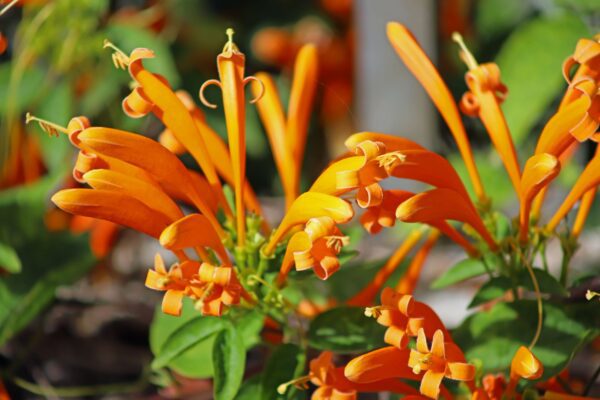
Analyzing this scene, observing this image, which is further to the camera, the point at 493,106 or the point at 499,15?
the point at 499,15

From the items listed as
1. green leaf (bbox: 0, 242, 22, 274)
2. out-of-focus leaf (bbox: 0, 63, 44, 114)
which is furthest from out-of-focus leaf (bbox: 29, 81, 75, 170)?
green leaf (bbox: 0, 242, 22, 274)

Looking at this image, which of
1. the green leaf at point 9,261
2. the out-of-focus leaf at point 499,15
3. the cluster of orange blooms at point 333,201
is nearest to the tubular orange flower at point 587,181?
the cluster of orange blooms at point 333,201

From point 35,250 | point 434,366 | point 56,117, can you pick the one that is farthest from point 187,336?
point 56,117

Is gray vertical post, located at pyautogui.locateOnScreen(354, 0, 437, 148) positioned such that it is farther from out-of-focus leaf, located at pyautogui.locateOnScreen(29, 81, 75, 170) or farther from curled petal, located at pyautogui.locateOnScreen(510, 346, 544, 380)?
curled petal, located at pyautogui.locateOnScreen(510, 346, 544, 380)

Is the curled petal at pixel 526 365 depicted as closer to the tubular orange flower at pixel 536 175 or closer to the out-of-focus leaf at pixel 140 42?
the tubular orange flower at pixel 536 175

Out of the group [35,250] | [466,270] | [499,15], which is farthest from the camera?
[499,15]

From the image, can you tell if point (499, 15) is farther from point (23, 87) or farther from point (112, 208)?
point (112, 208)
